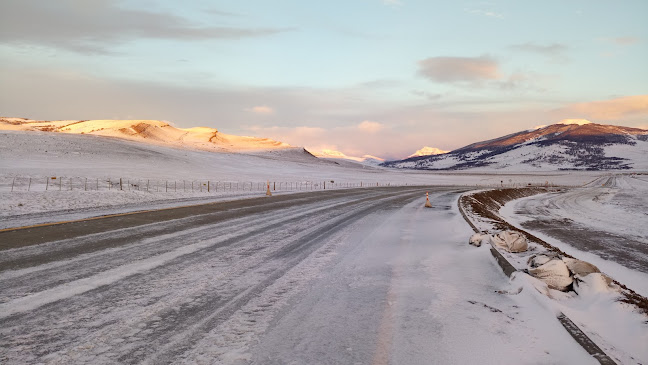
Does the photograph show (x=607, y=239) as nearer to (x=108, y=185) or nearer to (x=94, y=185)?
(x=108, y=185)

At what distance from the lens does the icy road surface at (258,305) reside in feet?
11.9

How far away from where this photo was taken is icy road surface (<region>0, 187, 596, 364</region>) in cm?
364

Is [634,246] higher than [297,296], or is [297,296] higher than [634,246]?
[297,296]

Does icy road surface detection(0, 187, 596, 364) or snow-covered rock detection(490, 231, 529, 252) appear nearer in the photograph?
icy road surface detection(0, 187, 596, 364)

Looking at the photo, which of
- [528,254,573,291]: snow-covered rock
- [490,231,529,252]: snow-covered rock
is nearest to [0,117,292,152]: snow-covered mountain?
[490,231,529,252]: snow-covered rock

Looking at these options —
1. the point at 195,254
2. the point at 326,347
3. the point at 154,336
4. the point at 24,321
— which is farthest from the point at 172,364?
the point at 195,254

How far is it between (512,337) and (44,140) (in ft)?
294

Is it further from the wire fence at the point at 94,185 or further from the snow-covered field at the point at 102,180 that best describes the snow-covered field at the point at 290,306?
the wire fence at the point at 94,185

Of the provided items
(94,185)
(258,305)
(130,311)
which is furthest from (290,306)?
(94,185)

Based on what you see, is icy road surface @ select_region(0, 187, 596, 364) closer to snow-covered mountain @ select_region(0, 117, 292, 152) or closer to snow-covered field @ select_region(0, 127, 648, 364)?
snow-covered field @ select_region(0, 127, 648, 364)

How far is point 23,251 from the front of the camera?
746cm

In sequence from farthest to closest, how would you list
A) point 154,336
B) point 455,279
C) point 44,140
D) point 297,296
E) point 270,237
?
point 44,140 < point 270,237 < point 455,279 < point 297,296 < point 154,336

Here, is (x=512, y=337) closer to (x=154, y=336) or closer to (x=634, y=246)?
(x=154, y=336)

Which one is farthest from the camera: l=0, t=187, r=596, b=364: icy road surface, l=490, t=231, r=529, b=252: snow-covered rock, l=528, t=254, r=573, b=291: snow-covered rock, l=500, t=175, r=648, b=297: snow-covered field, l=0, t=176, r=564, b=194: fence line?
l=0, t=176, r=564, b=194: fence line
